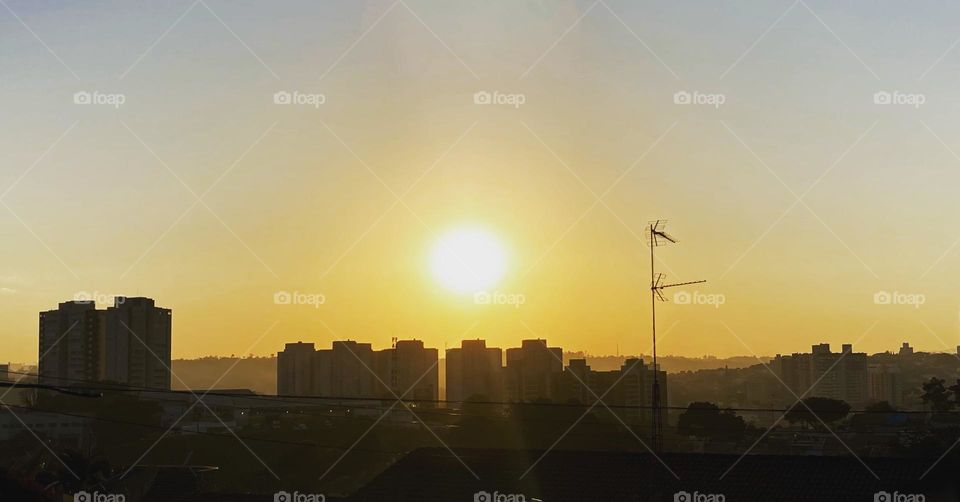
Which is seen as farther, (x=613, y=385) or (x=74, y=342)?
(x=74, y=342)

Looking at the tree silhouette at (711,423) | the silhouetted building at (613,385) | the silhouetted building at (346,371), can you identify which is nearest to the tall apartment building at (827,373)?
the tree silhouette at (711,423)

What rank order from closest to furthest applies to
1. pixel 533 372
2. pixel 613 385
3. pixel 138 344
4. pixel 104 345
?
pixel 613 385
pixel 533 372
pixel 138 344
pixel 104 345

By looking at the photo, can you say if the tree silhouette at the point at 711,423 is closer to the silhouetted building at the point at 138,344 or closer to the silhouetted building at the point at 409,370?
the silhouetted building at the point at 409,370

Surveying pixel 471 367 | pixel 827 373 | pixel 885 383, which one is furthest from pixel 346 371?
pixel 885 383

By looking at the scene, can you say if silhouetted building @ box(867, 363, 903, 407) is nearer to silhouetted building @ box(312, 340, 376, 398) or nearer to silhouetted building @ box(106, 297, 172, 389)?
silhouetted building @ box(312, 340, 376, 398)

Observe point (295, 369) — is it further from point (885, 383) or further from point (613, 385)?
point (885, 383)

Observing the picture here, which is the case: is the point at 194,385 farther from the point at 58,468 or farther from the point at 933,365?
the point at 933,365
